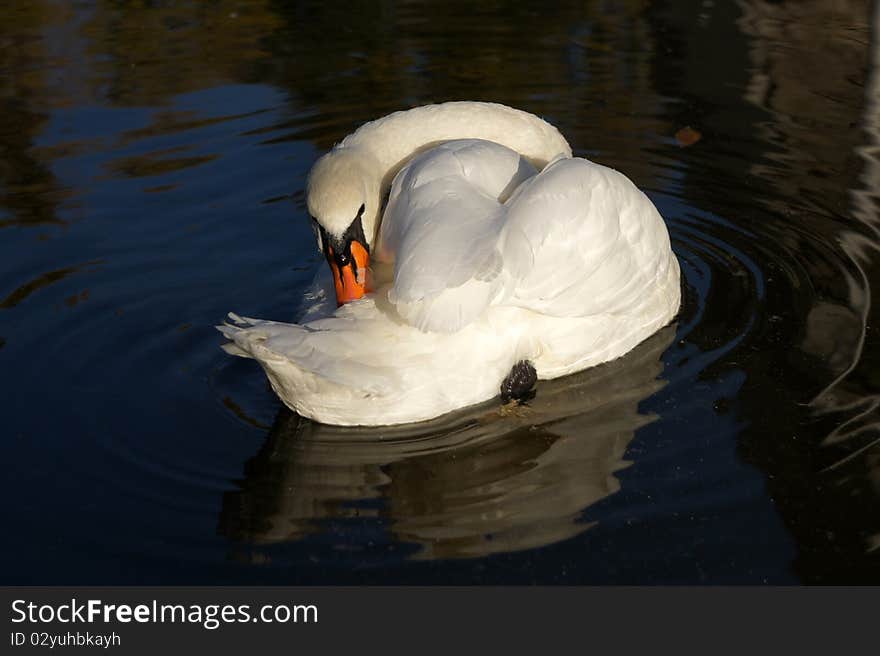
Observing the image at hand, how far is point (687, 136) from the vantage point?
32.0ft

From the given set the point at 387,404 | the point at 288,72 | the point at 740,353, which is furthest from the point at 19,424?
the point at 288,72

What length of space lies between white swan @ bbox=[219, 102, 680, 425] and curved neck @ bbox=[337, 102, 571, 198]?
354mm

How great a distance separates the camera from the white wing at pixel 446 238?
497 centimetres

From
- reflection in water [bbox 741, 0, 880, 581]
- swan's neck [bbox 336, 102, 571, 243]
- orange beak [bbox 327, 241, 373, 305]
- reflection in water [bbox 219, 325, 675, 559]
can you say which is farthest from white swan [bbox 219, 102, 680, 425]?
reflection in water [bbox 741, 0, 880, 581]

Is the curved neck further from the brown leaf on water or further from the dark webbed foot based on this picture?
the brown leaf on water

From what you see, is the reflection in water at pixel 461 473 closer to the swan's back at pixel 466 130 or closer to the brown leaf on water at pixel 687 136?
the swan's back at pixel 466 130

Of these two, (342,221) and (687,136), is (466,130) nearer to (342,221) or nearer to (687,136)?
(342,221)

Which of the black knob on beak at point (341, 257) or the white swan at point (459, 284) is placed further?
the black knob on beak at point (341, 257)

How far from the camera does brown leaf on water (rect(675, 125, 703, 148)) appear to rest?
378 inches

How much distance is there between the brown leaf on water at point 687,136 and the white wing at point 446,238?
412cm

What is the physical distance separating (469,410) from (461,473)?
22.9 inches

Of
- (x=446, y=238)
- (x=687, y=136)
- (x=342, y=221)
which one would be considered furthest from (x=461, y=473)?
(x=687, y=136)

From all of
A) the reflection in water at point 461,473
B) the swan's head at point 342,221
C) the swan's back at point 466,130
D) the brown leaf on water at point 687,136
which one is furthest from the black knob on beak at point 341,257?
the brown leaf on water at point 687,136

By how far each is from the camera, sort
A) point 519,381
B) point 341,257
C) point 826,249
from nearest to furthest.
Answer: point 519,381 < point 341,257 < point 826,249
